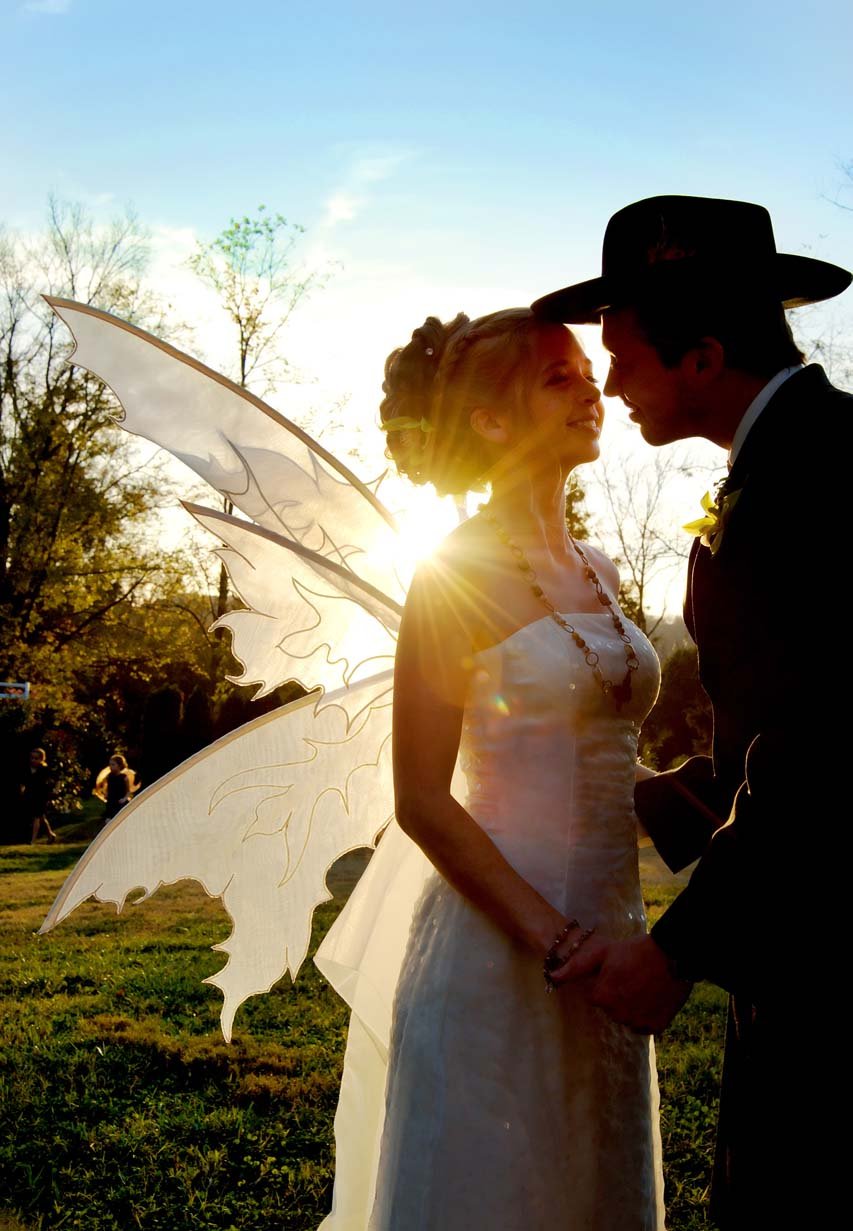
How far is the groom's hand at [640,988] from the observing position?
1.91 meters

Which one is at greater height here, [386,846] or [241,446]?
[241,446]

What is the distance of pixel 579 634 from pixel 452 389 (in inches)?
30.0

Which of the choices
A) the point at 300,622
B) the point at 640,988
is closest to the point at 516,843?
the point at 640,988

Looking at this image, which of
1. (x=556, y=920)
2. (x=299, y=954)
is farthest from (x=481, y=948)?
(x=299, y=954)

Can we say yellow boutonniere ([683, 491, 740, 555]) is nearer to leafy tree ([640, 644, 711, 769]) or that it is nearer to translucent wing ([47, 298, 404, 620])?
translucent wing ([47, 298, 404, 620])

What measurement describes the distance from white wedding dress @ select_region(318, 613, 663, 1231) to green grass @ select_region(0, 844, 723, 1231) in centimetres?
218

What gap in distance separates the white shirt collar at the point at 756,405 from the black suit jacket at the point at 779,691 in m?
0.04

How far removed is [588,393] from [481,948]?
1402 mm

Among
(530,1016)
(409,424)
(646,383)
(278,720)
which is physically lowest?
(530,1016)

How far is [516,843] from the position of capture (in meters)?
2.33

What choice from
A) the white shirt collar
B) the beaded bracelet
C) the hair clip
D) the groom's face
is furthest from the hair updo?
the beaded bracelet

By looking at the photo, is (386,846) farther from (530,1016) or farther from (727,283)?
(727,283)

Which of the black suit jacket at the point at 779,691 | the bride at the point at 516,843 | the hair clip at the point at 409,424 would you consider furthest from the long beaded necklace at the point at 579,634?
the black suit jacket at the point at 779,691

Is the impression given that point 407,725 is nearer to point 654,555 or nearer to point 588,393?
point 588,393
